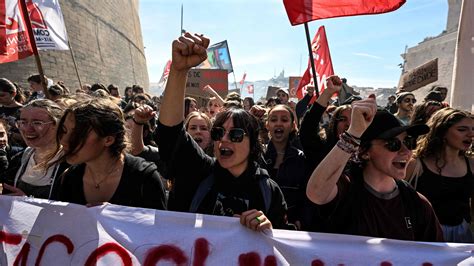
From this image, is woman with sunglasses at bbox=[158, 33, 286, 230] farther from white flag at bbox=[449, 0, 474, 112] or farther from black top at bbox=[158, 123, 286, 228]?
white flag at bbox=[449, 0, 474, 112]

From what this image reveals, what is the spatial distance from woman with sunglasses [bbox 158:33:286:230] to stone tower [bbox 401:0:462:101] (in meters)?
30.1

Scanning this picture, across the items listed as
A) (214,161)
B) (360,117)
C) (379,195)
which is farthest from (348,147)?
(214,161)

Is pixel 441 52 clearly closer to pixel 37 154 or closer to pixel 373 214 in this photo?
pixel 373 214

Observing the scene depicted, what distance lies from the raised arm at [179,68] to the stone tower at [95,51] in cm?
1629

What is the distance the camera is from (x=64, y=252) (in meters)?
1.99

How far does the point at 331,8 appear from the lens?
3.64 metres

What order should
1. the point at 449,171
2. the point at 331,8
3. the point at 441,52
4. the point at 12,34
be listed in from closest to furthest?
the point at 449,171, the point at 331,8, the point at 12,34, the point at 441,52

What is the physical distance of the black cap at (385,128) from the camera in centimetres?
203

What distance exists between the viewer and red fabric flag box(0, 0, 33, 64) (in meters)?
4.65

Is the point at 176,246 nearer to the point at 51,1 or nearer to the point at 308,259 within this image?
the point at 308,259

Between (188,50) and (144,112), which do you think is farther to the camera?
(144,112)

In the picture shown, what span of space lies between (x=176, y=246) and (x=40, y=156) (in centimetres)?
133

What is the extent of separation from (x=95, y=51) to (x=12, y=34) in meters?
17.5

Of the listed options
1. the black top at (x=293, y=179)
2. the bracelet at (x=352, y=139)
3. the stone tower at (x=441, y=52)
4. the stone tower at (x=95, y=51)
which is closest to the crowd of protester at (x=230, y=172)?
the bracelet at (x=352, y=139)
